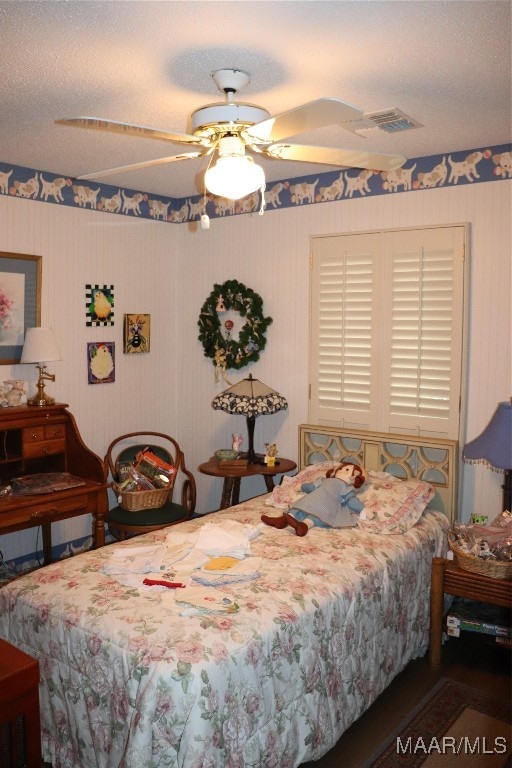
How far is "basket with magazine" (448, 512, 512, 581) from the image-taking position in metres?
2.98

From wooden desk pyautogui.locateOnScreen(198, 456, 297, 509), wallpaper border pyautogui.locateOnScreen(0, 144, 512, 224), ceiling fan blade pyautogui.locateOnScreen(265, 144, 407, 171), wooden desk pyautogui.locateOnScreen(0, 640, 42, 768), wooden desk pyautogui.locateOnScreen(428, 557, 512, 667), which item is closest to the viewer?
wooden desk pyautogui.locateOnScreen(0, 640, 42, 768)

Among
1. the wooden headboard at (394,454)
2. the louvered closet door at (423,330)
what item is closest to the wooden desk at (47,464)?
the wooden headboard at (394,454)

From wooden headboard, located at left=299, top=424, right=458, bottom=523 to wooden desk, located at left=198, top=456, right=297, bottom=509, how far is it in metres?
0.16

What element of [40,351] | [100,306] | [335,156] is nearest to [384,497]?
[335,156]

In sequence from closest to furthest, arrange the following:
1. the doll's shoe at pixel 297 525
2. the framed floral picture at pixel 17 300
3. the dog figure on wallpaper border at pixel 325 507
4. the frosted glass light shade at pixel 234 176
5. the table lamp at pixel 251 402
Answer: the frosted glass light shade at pixel 234 176, the doll's shoe at pixel 297 525, the dog figure on wallpaper border at pixel 325 507, the framed floral picture at pixel 17 300, the table lamp at pixel 251 402

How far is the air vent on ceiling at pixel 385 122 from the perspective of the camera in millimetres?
2457

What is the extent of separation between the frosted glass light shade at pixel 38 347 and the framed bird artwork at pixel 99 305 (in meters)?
0.58

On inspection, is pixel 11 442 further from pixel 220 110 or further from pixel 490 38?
pixel 490 38

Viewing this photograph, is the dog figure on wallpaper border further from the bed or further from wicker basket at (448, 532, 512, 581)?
wicker basket at (448, 532, 512, 581)

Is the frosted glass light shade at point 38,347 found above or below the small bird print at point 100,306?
below

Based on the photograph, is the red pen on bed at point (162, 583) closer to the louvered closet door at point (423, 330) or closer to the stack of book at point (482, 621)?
the stack of book at point (482, 621)

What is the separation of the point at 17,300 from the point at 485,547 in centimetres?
304

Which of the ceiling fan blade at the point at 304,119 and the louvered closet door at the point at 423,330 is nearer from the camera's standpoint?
the ceiling fan blade at the point at 304,119

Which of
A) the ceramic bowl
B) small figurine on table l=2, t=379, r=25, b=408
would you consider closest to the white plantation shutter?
the ceramic bowl
